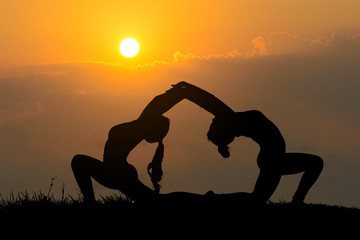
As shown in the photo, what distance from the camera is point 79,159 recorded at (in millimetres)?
15078

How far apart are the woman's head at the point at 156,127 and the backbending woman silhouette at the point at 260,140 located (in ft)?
2.46

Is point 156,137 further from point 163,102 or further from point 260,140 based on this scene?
point 260,140

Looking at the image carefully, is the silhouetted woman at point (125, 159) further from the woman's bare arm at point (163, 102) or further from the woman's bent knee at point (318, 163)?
the woman's bent knee at point (318, 163)

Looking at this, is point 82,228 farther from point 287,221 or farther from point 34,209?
point 287,221

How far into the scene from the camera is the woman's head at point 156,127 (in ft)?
49.4

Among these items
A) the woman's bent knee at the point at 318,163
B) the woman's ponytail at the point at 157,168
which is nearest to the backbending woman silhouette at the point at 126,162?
the woman's ponytail at the point at 157,168

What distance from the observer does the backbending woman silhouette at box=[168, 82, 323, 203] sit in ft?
49.2

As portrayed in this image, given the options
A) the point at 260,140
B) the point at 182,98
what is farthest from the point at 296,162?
the point at 182,98

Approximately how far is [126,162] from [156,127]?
1056 millimetres

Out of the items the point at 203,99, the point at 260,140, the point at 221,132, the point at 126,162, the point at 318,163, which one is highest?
the point at 203,99

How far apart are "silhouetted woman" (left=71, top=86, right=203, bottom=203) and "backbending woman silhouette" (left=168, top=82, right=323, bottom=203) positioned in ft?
2.35

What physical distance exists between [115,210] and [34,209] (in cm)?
226

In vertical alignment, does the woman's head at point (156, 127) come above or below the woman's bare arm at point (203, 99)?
below

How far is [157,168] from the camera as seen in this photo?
605 inches
